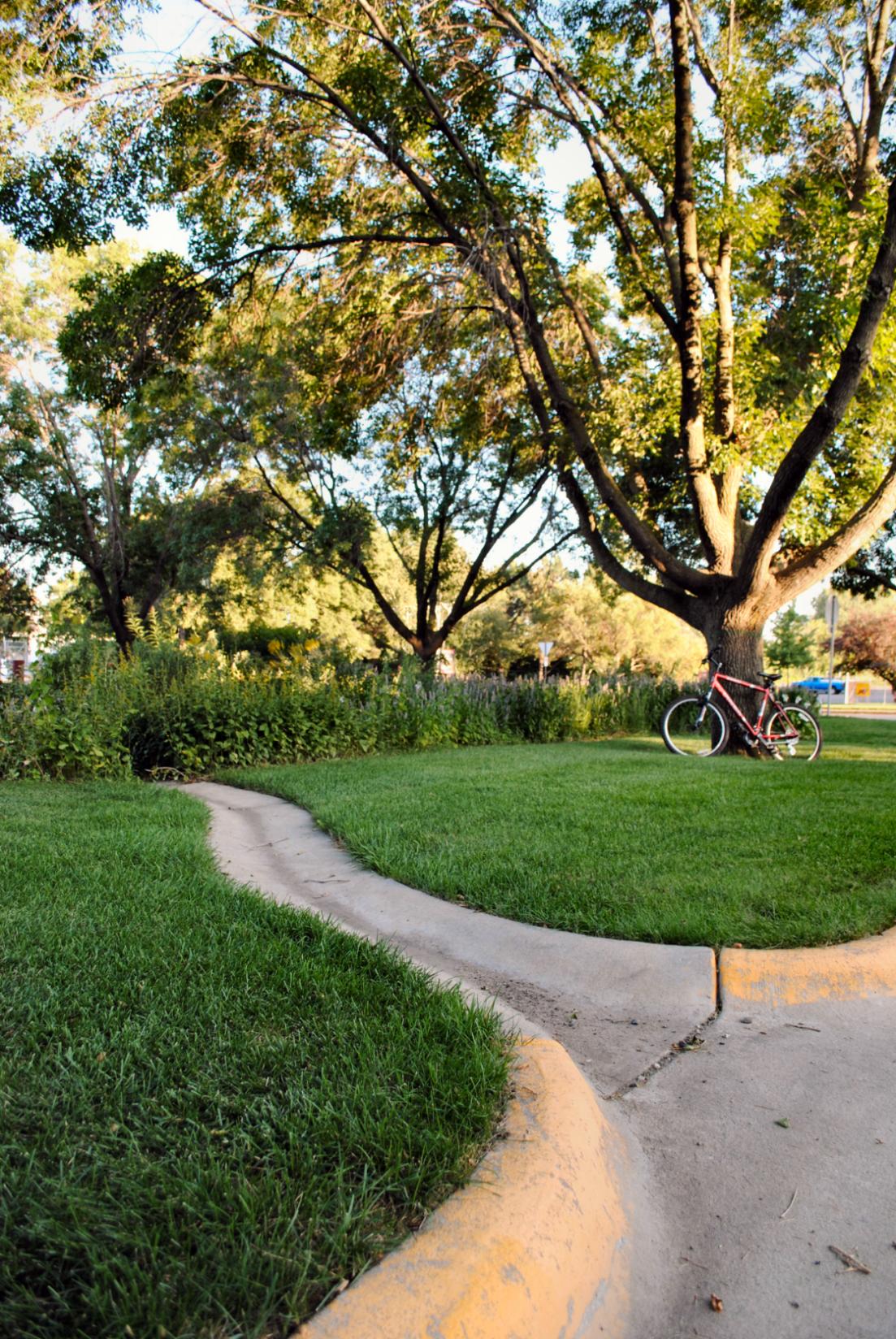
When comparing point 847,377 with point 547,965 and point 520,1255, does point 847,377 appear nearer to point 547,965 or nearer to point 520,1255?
point 547,965

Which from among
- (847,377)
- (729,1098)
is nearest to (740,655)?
(847,377)

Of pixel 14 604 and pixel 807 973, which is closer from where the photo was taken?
pixel 807 973

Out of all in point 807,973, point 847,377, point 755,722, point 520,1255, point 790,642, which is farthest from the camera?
point 790,642

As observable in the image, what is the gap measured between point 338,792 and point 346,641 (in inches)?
1052

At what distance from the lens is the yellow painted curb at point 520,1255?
4.21 ft

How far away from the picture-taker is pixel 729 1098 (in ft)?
7.20

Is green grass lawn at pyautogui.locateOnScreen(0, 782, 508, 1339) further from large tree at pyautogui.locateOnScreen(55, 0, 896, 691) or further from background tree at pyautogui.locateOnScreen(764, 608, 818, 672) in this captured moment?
background tree at pyautogui.locateOnScreen(764, 608, 818, 672)

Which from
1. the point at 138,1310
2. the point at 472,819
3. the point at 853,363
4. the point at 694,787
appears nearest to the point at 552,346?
the point at 853,363

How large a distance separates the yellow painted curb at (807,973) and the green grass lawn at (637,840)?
0.14 m

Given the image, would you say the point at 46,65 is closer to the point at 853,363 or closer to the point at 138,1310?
the point at 853,363

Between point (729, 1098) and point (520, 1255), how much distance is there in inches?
39.3

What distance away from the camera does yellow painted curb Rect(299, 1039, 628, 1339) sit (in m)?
1.28

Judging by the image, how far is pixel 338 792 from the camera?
260 inches

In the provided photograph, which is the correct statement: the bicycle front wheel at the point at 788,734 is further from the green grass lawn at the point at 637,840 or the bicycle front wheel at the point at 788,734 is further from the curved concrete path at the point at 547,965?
the curved concrete path at the point at 547,965
